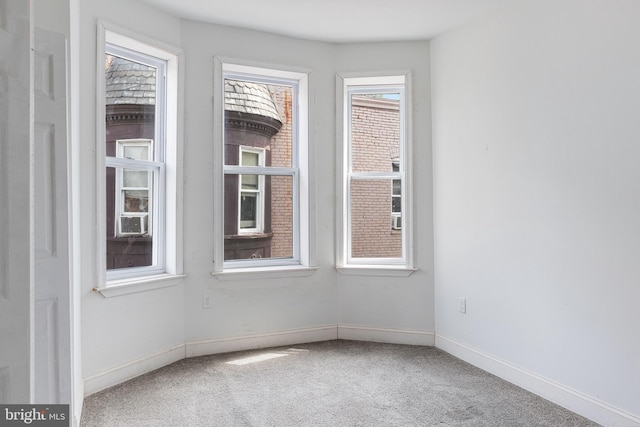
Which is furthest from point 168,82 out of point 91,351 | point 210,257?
point 91,351

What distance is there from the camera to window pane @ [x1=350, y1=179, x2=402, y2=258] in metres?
4.13

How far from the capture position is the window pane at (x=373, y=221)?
13.6 feet

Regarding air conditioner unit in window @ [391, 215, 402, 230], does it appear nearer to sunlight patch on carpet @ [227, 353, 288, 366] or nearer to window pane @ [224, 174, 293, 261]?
window pane @ [224, 174, 293, 261]

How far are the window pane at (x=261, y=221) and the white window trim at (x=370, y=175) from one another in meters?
0.49

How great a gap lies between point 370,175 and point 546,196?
5.46ft

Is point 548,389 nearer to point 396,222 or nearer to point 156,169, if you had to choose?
point 396,222

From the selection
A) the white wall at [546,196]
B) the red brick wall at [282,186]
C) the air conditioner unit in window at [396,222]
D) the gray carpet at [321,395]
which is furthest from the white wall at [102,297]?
the white wall at [546,196]

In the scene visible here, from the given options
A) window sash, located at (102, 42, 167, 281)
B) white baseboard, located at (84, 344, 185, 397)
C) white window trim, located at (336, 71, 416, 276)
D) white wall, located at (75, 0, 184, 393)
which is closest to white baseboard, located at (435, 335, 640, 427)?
white window trim, located at (336, 71, 416, 276)

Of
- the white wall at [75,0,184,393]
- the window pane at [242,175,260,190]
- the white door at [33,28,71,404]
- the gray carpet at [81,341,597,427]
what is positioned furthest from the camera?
the window pane at [242,175,260,190]

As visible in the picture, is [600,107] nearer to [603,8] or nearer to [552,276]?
[603,8]

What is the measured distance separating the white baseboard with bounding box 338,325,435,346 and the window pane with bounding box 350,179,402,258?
689 millimetres

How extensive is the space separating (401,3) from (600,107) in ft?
5.10

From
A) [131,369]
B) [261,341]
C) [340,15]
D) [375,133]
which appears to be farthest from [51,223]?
[375,133]

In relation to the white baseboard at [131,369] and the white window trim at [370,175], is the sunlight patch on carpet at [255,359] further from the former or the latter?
the white window trim at [370,175]
